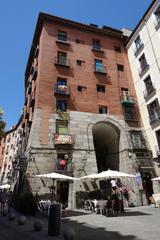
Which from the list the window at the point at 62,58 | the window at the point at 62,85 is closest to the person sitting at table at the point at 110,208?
the window at the point at 62,85

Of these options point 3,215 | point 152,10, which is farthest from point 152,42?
point 3,215

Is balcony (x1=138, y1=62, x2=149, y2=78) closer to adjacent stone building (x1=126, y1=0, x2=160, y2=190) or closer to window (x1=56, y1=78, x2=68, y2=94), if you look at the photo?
adjacent stone building (x1=126, y1=0, x2=160, y2=190)

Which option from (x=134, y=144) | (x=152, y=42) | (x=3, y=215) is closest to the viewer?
(x=3, y=215)

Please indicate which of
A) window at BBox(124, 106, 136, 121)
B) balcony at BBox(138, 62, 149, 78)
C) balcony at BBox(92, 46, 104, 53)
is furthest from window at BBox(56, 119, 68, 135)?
balcony at BBox(92, 46, 104, 53)

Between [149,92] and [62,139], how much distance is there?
12.4m

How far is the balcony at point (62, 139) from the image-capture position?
20000mm

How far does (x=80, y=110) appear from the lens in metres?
23.2

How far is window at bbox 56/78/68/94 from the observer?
76.4 ft

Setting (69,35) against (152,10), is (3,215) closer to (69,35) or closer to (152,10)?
(69,35)

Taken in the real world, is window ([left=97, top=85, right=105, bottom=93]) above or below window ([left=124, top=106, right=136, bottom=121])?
above

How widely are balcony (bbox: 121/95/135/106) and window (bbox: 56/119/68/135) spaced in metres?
8.56

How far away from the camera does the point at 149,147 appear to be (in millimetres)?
23281

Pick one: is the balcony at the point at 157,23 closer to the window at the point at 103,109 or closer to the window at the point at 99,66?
the window at the point at 99,66

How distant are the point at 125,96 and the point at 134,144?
22.3ft
